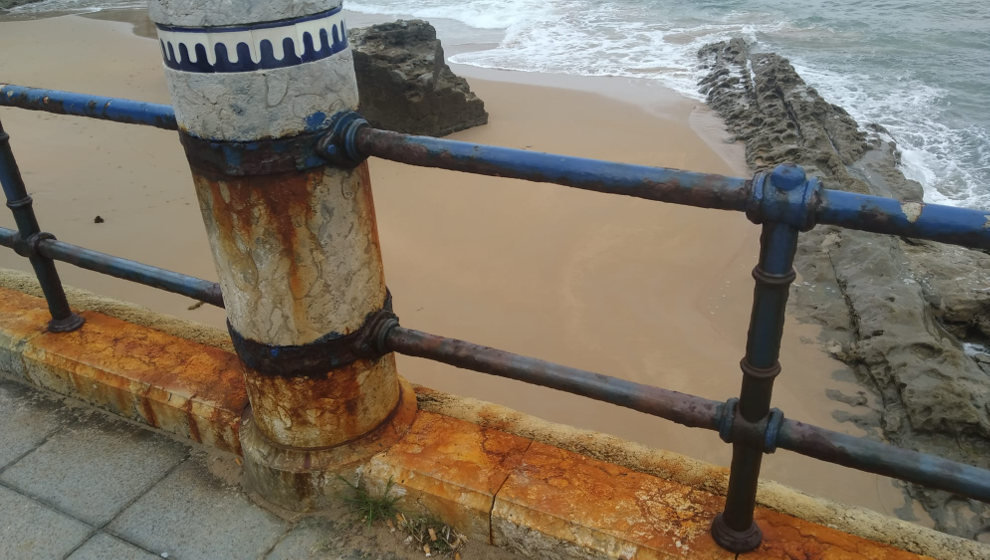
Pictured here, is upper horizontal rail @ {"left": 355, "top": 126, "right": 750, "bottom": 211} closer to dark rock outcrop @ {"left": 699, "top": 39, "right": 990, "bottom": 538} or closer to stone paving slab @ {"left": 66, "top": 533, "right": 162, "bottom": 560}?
stone paving slab @ {"left": 66, "top": 533, "right": 162, "bottom": 560}

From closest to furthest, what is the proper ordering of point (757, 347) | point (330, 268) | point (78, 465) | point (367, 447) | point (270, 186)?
point (757, 347), point (270, 186), point (330, 268), point (367, 447), point (78, 465)

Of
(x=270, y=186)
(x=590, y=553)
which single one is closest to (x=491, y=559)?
(x=590, y=553)

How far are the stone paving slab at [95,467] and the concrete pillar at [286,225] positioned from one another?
0.36 m

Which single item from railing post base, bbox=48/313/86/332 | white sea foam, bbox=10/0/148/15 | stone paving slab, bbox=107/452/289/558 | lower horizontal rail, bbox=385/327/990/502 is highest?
lower horizontal rail, bbox=385/327/990/502

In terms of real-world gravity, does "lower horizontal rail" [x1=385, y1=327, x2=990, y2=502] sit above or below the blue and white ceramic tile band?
below

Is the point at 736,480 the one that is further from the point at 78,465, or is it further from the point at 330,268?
the point at 78,465

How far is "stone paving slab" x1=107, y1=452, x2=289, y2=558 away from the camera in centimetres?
197

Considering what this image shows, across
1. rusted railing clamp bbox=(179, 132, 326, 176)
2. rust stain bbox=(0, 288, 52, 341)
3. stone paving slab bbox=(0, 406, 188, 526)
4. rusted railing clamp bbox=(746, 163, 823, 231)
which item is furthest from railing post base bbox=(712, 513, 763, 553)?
rust stain bbox=(0, 288, 52, 341)

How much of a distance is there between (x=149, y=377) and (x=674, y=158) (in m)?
6.58

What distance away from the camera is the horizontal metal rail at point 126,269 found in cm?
230

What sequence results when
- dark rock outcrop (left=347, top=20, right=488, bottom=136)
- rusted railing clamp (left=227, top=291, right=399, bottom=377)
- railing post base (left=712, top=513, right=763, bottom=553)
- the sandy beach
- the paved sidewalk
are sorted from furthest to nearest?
dark rock outcrop (left=347, top=20, right=488, bottom=136)
the sandy beach
the paved sidewalk
rusted railing clamp (left=227, top=291, right=399, bottom=377)
railing post base (left=712, top=513, right=763, bottom=553)

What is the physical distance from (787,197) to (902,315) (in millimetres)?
3968

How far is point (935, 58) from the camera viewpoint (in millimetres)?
12852

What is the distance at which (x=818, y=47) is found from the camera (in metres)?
13.8
